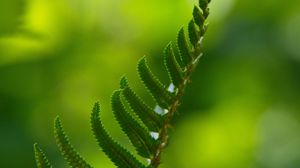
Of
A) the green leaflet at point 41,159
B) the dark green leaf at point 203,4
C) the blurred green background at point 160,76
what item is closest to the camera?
Answer: the green leaflet at point 41,159

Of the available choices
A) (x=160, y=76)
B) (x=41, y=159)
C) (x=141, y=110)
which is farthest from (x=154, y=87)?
(x=160, y=76)

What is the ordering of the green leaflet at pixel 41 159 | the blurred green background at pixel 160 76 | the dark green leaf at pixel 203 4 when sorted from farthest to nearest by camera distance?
1. the blurred green background at pixel 160 76
2. the dark green leaf at pixel 203 4
3. the green leaflet at pixel 41 159

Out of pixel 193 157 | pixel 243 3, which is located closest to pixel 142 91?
pixel 193 157

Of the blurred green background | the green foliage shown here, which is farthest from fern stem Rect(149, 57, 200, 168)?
the blurred green background

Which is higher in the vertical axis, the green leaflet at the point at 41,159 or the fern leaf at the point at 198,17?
the fern leaf at the point at 198,17

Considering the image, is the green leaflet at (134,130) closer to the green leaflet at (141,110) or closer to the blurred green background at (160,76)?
the green leaflet at (141,110)

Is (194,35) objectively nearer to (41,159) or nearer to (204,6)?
(204,6)

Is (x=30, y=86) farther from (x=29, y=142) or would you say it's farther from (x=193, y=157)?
(x=193, y=157)

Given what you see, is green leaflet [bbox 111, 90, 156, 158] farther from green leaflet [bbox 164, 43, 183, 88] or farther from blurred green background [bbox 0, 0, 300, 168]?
blurred green background [bbox 0, 0, 300, 168]

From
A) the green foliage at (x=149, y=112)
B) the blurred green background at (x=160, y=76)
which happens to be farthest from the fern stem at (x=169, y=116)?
the blurred green background at (x=160, y=76)
